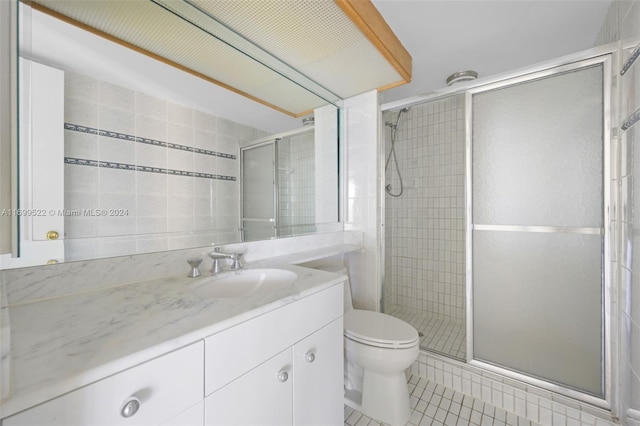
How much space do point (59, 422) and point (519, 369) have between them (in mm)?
2026

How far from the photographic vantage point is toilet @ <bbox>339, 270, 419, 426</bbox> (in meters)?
1.26

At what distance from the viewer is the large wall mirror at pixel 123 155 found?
2.48 ft

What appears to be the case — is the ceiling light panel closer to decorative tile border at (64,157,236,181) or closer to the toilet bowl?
decorative tile border at (64,157,236,181)

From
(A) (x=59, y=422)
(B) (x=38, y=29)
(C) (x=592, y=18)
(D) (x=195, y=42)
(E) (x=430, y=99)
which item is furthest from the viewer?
(E) (x=430, y=99)

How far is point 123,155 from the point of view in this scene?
95cm

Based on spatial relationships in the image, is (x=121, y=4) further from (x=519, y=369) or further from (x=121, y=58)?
(x=519, y=369)

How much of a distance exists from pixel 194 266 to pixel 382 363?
40.6 inches

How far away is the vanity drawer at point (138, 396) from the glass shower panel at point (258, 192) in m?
0.76

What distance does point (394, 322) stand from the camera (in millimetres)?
1503

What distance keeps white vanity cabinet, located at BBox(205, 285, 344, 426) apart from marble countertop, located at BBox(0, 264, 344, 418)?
0.05m

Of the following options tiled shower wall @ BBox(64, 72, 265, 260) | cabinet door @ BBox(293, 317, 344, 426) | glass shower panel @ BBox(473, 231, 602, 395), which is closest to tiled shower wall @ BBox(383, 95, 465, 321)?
glass shower panel @ BBox(473, 231, 602, 395)

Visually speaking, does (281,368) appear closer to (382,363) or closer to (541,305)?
(382,363)

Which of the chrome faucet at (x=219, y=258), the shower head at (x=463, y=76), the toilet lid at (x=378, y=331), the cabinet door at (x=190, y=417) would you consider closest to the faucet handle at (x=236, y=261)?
the chrome faucet at (x=219, y=258)

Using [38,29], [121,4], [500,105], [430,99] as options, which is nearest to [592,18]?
[500,105]
